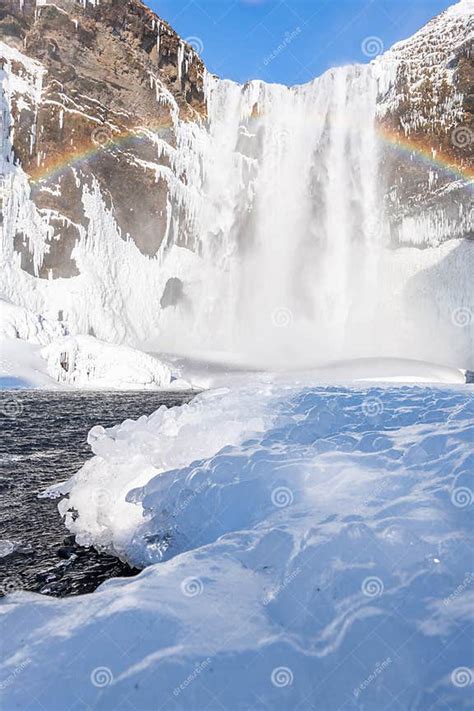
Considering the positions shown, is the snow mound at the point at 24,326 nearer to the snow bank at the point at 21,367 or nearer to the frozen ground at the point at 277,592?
the snow bank at the point at 21,367

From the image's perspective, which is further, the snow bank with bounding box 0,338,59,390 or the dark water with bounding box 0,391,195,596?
the snow bank with bounding box 0,338,59,390

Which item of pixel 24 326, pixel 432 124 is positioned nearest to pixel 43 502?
pixel 24 326

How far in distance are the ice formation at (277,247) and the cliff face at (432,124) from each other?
349mm

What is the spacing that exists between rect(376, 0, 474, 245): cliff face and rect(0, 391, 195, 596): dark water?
43.6 m

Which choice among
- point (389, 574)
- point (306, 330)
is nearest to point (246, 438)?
point (389, 574)

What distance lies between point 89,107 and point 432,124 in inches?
1471

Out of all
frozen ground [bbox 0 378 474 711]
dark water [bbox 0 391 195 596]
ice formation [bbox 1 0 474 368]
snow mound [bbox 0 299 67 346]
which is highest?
ice formation [bbox 1 0 474 368]

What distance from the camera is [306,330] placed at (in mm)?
57594

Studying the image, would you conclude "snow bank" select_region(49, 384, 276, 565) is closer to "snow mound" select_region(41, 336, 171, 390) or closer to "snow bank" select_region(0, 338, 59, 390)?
"snow bank" select_region(0, 338, 59, 390)

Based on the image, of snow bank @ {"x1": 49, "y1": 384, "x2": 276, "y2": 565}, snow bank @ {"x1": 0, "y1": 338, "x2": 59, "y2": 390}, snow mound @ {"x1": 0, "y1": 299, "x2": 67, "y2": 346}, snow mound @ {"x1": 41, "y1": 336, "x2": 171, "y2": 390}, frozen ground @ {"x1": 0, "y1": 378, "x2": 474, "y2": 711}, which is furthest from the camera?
snow mound @ {"x1": 0, "y1": 299, "x2": 67, "y2": 346}

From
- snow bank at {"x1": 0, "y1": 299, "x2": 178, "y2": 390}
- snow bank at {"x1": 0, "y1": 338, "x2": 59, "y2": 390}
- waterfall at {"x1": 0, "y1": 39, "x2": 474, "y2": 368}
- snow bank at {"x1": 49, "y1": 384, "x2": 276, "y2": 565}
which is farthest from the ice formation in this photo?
snow bank at {"x1": 49, "y1": 384, "x2": 276, "y2": 565}

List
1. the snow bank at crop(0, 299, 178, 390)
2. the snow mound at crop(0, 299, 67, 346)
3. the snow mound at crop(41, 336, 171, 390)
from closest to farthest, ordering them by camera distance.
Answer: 1. the snow bank at crop(0, 299, 178, 390)
2. the snow mound at crop(41, 336, 171, 390)
3. the snow mound at crop(0, 299, 67, 346)

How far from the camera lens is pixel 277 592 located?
357cm

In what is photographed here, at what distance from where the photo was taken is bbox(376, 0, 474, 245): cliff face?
155 ft
